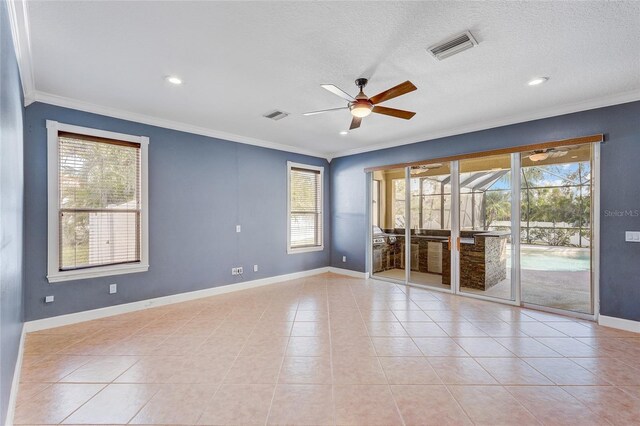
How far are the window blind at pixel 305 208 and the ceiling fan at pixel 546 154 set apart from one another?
3.96 meters

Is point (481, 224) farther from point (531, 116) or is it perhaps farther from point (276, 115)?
point (276, 115)

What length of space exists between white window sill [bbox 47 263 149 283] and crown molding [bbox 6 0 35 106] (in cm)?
204

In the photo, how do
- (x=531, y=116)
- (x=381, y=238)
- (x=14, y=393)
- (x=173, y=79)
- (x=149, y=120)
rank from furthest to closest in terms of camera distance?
(x=381, y=238) < (x=149, y=120) < (x=531, y=116) < (x=173, y=79) < (x=14, y=393)

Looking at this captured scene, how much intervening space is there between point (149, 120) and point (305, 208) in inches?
131

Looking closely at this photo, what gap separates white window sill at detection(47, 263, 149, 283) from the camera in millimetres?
3430

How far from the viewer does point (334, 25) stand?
2166mm

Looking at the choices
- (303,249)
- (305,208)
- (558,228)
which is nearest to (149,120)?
(305,208)

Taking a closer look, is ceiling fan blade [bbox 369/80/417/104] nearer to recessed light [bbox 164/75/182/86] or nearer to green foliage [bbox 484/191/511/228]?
recessed light [bbox 164/75/182/86]

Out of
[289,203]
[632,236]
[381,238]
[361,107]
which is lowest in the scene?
[381,238]

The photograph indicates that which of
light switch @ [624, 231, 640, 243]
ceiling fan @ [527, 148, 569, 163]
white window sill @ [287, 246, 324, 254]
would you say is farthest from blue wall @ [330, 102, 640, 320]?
white window sill @ [287, 246, 324, 254]

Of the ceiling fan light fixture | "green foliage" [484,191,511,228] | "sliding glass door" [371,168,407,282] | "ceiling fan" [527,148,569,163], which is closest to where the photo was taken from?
the ceiling fan light fixture

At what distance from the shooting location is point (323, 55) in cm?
255

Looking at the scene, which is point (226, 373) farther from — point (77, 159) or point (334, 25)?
point (77, 159)

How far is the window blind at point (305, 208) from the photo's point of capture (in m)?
6.16
